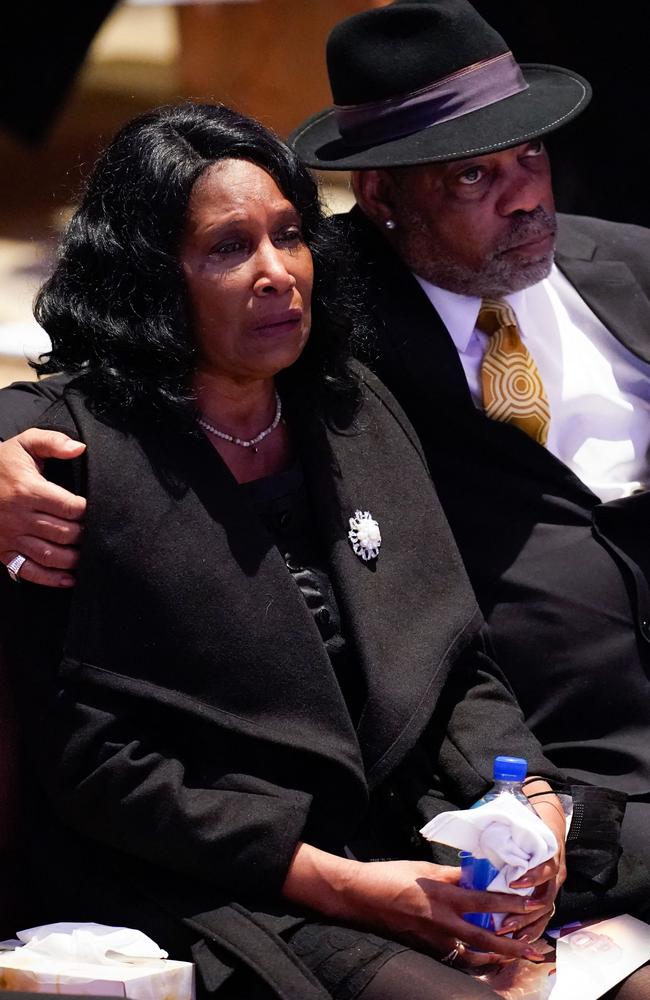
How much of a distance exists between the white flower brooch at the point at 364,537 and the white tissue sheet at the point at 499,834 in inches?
23.7

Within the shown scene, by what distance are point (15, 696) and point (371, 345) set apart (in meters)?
1.18

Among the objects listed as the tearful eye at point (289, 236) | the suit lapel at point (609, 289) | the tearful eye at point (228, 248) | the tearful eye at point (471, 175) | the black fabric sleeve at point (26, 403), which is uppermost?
the tearful eye at point (228, 248)

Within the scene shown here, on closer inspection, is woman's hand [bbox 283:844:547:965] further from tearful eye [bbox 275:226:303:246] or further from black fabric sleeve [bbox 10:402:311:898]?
tearful eye [bbox 275:226:303:246]

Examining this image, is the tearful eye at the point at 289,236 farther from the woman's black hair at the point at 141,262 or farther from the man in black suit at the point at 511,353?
the man in black suit at the point at 511,353

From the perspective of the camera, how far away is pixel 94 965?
2.45 m

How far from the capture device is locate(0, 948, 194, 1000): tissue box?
2.38m

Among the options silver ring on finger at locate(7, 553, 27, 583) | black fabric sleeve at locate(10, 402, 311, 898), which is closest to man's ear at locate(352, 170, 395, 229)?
black fabric sleeve at locate(10, 402, 311, 898)

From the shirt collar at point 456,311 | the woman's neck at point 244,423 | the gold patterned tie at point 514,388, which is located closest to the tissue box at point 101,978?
the woman's neck at point 244,423

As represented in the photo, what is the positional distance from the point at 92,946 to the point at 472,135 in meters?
2.01

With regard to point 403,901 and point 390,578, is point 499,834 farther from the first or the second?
point 390,578

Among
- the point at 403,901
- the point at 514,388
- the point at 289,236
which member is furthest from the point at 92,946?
the point at 514,388

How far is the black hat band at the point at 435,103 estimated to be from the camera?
3389mm

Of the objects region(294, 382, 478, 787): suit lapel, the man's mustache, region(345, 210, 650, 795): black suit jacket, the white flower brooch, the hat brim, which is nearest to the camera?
region(294, 382, 478, 787): suit lapel

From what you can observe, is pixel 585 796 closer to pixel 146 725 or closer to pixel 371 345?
pixel 146 725
